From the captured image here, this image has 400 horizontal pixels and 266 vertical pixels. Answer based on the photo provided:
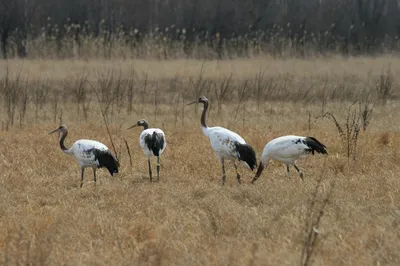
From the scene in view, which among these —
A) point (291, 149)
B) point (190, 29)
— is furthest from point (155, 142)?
point (190, 29)

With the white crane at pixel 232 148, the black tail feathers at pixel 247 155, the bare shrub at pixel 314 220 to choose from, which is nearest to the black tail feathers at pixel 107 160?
the white crane at pixel 232 148

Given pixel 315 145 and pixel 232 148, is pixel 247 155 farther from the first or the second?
pixel 315 145

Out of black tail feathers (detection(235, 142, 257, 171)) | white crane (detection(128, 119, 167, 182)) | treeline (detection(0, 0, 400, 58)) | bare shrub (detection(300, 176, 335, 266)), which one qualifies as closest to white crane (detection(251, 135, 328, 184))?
black tail feathers (detection(235, 142, 257, 171))

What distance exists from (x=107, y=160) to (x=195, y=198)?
48.6 inches

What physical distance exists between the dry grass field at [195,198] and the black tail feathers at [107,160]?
0.65 feet

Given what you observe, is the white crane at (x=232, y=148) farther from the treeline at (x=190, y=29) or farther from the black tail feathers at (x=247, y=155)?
the treeline at (x=190, y=29)

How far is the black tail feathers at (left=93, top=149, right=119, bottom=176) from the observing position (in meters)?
8.23

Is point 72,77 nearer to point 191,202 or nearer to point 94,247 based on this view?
point 191,202

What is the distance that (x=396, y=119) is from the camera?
14852mm

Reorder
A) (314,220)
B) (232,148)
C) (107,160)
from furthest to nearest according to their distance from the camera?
(232,148) < (107,160) < (314,220)

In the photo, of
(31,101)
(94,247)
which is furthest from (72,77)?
(94,247)

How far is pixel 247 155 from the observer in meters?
8.44

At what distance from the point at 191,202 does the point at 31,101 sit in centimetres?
1012

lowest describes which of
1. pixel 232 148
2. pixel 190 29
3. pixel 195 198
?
pixel 190 29
